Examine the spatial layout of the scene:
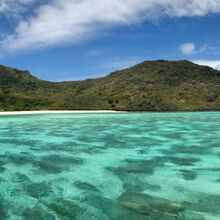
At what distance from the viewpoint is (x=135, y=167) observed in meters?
10.6

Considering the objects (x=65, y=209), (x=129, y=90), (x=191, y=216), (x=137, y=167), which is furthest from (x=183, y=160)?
(x=129, y=90)

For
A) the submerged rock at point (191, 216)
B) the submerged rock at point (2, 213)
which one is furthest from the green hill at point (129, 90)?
the submerged rock at point (191, 216)

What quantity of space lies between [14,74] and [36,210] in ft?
528

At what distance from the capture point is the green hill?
345 ft

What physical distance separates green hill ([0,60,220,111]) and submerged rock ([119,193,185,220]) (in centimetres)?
9091

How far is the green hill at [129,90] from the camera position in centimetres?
10512

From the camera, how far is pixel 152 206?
6.51 meters

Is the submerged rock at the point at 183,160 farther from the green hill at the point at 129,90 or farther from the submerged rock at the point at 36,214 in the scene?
the green hill at the point at 129,90

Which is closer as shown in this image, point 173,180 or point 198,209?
point 198,209

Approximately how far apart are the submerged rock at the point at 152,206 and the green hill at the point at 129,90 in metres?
90.9

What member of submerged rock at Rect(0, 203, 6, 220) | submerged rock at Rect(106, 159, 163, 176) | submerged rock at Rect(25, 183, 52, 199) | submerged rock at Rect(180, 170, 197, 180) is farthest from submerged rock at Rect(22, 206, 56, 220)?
submerged rock at Rect(180, 170, 197, 180)

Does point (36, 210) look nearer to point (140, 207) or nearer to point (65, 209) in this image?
point (65, 209)

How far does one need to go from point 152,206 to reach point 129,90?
4745 inches

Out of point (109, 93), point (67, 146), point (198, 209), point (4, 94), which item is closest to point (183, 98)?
point (109, 93)
